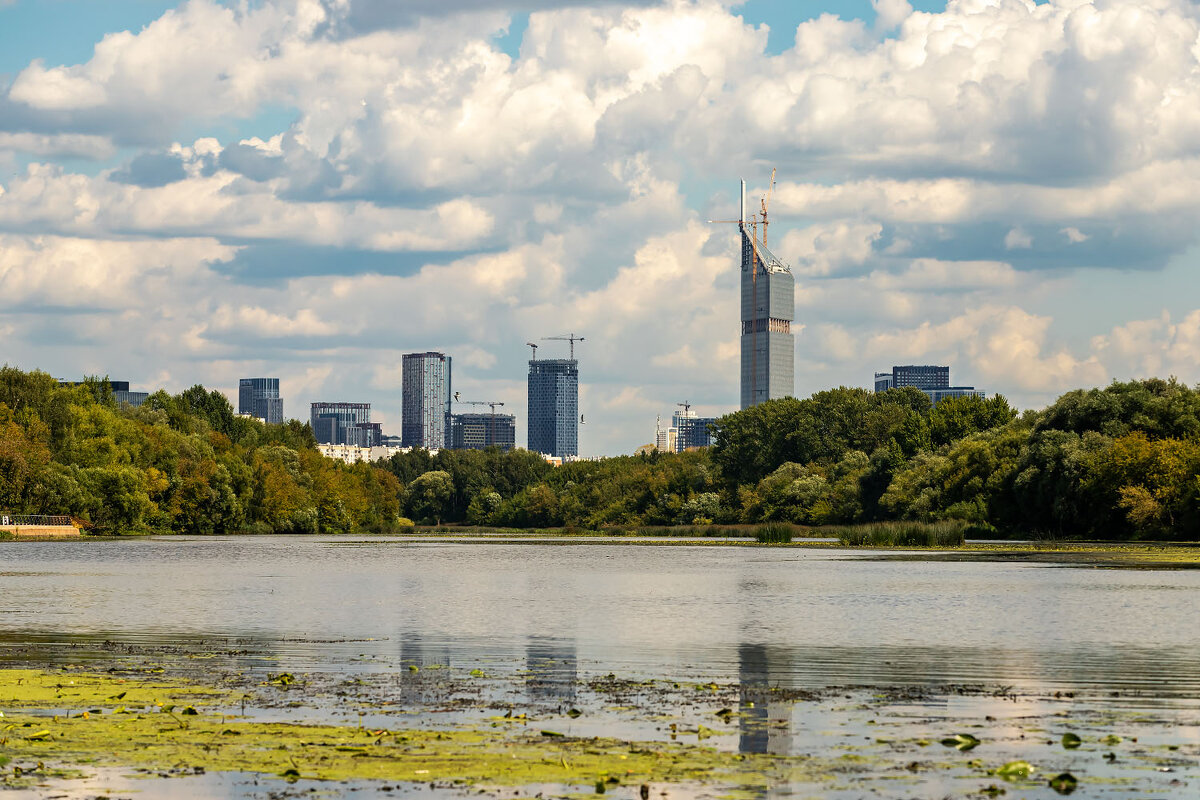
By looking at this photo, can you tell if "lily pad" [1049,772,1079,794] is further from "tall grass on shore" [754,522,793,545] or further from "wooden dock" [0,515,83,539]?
"wooden dock" [0,515,83,539]

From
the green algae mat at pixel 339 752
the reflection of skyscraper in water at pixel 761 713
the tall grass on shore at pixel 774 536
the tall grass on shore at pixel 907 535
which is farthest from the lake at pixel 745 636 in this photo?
the tall grass on shore at pixel 774 536

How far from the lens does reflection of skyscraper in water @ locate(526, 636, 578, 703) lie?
76.2 feet

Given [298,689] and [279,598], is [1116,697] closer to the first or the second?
[298,689]

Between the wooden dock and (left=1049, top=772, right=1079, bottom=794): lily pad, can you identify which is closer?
(left=1049, top=772, right=1079, bottom=794): lily pad

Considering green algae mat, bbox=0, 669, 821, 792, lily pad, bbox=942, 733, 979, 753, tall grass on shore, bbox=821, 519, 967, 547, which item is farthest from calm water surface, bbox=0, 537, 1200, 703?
tall grass on shore, bbox=821, 519, 967, 547

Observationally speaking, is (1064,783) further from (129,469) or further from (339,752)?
(129,469)

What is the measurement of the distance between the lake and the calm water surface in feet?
0.35

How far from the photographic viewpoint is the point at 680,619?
40188mm

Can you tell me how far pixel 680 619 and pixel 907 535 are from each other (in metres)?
73.8

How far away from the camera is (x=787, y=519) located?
6954 inches

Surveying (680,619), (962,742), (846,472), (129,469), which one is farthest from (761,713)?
(846,472)

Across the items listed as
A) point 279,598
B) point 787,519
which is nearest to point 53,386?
point 787,519

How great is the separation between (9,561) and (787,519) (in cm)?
11076

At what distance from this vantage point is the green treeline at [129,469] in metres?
134
